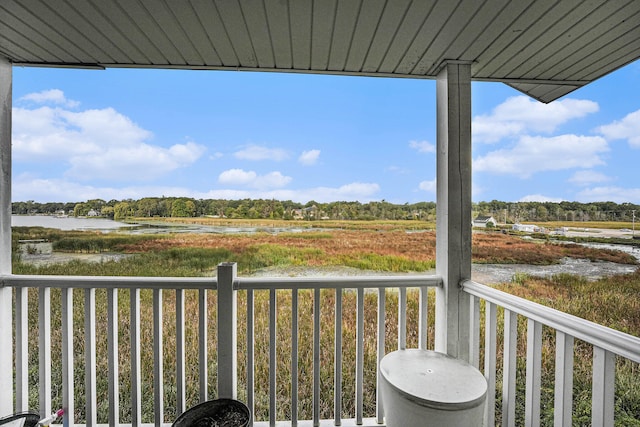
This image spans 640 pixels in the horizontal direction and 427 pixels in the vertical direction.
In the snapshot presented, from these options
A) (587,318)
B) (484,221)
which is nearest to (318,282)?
(484,221)

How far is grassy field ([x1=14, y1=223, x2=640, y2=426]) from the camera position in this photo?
1973mm

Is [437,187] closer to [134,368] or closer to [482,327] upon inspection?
[482,327]

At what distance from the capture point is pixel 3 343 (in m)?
1.76

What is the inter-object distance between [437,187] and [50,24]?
2.35 meters

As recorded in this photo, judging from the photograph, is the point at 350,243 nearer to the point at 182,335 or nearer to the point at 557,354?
the point at 182,335

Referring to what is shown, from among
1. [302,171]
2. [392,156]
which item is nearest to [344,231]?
[302,171]

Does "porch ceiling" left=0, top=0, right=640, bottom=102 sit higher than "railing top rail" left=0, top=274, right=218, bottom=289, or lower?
higher

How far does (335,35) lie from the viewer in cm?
156

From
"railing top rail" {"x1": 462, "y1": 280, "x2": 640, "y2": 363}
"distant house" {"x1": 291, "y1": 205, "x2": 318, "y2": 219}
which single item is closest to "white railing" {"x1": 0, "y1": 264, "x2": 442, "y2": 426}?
"railing top rail" {"x1": 462, "y1": 280, "x2": 640, "y2": 363}

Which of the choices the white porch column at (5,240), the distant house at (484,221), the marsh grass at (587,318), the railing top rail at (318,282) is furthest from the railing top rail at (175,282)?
the marsh grass at (587,318)

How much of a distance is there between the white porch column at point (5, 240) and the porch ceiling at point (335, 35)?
10.8 inches

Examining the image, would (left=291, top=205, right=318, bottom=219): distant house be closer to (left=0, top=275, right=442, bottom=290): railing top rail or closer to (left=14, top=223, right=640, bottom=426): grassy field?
(left=14, top=223, right=640, bottom=426): grassy field

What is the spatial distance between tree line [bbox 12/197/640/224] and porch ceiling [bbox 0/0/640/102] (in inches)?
37.2

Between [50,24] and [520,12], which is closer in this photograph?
[520,12]
